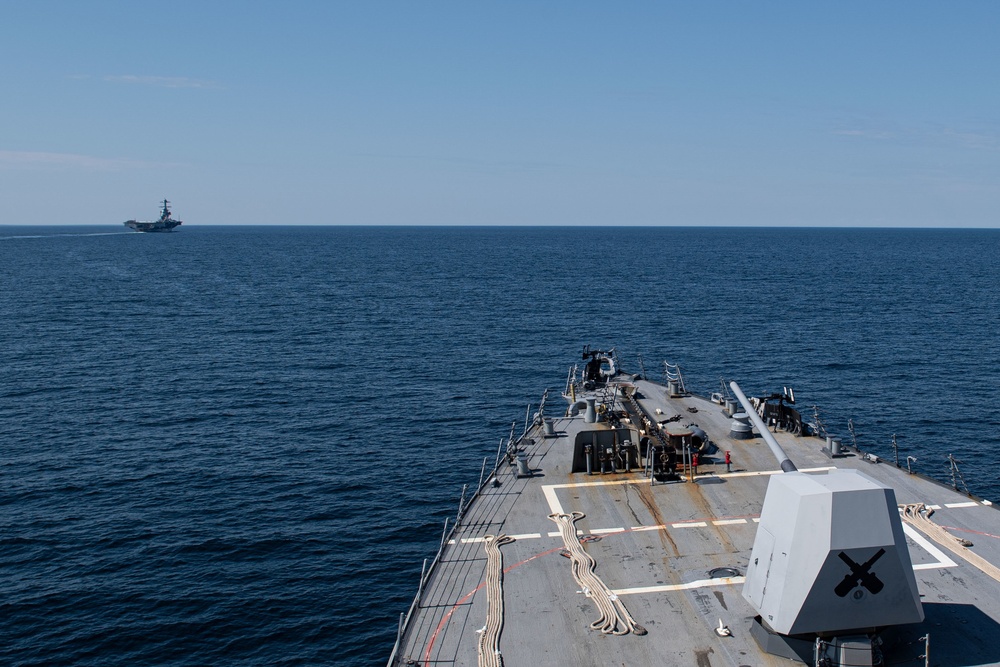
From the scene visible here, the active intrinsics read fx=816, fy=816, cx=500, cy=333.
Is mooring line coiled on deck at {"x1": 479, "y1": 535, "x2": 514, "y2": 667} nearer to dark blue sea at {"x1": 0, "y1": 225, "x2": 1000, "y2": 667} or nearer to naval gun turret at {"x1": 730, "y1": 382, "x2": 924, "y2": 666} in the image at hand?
naval gun turret at {"x1": 730, "y1": 382, "x2": 924, "y2": 666}

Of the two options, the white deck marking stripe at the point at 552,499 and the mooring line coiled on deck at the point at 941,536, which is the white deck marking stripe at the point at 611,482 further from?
the mooring line coiled on deck at the point at 941,536

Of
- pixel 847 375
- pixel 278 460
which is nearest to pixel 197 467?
pixel 278 460

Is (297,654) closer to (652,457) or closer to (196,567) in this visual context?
(196,567)

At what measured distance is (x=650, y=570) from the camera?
24.2 meters

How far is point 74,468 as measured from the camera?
49.4 m

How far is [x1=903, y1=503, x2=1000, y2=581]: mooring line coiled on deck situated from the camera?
77.9ft

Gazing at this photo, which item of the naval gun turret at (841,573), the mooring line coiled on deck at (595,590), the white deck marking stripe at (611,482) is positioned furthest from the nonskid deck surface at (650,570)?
the naval gun turret at (841,573)

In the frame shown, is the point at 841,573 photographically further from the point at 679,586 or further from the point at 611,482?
the point at 611,482

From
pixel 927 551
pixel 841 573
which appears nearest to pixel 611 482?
pixel 927 551

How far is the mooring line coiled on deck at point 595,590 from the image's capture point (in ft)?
68.8

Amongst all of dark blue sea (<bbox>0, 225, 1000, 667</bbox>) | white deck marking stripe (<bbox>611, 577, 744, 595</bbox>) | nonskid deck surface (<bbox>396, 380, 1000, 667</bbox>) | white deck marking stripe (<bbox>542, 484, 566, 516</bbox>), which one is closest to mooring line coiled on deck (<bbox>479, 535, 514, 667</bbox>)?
nonskid deck surface (<bbox>396, 380, 1000, 667</bbox>)

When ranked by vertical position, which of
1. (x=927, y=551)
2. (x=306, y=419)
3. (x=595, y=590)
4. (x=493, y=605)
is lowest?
(x=306, y=419)

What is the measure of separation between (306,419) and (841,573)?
4837cm

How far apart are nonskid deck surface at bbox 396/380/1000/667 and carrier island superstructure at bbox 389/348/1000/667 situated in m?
0.06
